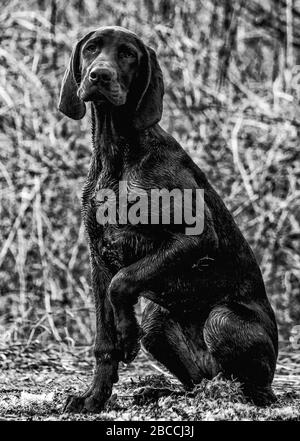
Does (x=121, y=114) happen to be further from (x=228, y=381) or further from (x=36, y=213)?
(x=36, y=213)

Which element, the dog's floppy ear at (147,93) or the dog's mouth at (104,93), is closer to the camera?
the dog's mouth at (104,93)

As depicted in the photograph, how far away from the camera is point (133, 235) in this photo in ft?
12.9

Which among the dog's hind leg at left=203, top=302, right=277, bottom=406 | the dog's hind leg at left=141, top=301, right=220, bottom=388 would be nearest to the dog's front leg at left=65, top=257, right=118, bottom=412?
the dog's hind leg at left=141, top=301, right=220, bottom=388

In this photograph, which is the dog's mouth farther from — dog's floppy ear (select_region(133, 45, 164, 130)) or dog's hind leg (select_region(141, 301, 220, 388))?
dog's hind leg (select_region(141, 301, 220, 388))

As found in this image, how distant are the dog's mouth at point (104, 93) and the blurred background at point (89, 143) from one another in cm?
351

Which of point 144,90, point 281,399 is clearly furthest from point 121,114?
point 281,399

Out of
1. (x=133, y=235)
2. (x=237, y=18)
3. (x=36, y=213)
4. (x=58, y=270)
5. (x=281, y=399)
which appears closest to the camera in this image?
(x=133, y=235)

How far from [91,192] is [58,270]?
3.92 metres

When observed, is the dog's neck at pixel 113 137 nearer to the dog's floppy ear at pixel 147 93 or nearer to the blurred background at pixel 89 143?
the dog's floppy ear at pixel 147 93

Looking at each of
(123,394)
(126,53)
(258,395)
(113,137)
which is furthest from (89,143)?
(258,395)

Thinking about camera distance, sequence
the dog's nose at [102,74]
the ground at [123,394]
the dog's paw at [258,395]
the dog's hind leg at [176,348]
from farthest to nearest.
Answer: the dog's hind leg at [176,348]
the dog's paw at [258,395]
the ground at [123,394]
the dog's nose at [102,74]

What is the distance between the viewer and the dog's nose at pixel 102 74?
3.64 metres

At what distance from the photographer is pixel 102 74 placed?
12.0 feet

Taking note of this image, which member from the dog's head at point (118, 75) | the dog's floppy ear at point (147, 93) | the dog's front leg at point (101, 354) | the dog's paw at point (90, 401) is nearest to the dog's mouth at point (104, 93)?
the dog's head at point (118, 75)
